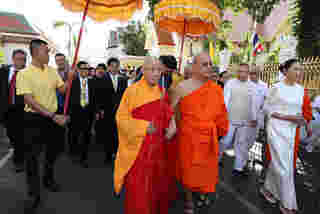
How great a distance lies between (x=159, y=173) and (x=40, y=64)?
2066mm

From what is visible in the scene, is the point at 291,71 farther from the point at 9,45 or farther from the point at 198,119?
the point at 9,45

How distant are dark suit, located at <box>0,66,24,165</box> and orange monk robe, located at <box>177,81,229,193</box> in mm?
3370

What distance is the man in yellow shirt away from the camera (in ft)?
10.9

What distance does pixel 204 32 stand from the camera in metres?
6.27

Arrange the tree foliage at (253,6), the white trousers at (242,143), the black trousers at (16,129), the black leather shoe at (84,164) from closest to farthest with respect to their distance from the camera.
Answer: the white trousers at (242,143)
the black trousers at (16,129)
the black leather shoe at (84,164)
the tree foliage at (253,6)

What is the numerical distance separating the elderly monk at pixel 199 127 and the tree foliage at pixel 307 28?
39.6ft

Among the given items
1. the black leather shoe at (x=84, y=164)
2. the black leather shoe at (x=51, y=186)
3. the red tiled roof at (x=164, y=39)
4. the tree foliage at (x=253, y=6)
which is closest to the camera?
the black leather shoe at (x=51, y=186)

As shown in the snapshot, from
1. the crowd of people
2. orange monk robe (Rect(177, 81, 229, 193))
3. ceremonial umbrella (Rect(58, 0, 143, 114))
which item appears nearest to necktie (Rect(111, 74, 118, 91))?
ceremonial umbrella (Rect(58, 0, 143, 114))

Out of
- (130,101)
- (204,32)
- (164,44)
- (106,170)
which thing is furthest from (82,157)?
(164,44)

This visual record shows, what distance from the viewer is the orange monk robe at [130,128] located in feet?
9.77

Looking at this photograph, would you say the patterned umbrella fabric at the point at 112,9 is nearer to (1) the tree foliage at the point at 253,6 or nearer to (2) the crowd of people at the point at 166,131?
(2) the crowd of people at the point at 166,131

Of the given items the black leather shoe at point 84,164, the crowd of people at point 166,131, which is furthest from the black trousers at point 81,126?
the crowd of people at point 166,131

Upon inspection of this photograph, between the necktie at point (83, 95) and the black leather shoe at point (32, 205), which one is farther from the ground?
the necktie at point (83, 95)

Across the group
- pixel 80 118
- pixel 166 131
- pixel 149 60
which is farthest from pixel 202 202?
pixel 80 118
